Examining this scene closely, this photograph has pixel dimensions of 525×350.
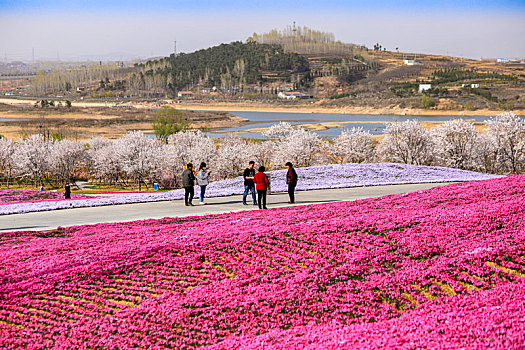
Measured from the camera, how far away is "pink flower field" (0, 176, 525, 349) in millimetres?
9086

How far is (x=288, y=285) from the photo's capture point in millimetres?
11789

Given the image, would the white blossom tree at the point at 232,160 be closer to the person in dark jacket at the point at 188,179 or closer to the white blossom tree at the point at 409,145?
the white blossom tree at the point at 409,145

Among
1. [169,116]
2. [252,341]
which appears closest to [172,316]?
[252,341]

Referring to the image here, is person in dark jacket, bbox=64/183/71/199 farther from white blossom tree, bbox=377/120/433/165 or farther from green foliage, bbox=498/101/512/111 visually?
green foliage, bbox=498/101/512/111

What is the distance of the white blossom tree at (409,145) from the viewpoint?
6681cm

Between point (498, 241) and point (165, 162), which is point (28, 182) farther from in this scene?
point (498, 241)

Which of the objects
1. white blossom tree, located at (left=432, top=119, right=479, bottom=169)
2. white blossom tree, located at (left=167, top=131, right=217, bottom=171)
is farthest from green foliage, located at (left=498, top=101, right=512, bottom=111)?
white blossom tree, located at (left=167, top=131, right=217, bottom=171)

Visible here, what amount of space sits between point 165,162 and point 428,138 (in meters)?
37.4

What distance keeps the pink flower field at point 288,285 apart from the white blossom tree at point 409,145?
5058cm

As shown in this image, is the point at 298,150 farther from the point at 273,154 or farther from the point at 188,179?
the point at 188,179

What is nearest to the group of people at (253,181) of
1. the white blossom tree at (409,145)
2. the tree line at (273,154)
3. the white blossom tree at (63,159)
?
the tree line at (273,154)

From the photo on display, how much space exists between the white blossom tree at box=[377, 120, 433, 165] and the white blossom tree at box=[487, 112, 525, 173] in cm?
894

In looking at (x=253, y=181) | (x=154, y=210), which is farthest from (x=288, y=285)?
(x=154, y=210)

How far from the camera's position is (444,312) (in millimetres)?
9406
